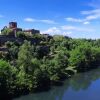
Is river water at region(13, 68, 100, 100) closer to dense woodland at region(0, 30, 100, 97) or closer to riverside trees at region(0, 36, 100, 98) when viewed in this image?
dense woodland at region(0, 30, 100, 97)

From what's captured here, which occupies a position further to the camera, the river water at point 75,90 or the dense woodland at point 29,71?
the river water at point 75,90

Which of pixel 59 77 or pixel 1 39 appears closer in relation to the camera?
pixel 59 77

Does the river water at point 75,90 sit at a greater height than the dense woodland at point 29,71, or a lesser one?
lesser

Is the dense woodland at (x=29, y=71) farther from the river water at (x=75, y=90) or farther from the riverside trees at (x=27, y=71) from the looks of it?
the river water at (x=75, y=90)

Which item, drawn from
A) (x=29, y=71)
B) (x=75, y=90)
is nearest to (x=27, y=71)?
(x=29, y=71)

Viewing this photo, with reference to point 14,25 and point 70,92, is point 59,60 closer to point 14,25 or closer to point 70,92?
point 70,92

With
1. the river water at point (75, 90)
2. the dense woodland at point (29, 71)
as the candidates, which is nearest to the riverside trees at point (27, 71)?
the dense woodland at point (29, 71)

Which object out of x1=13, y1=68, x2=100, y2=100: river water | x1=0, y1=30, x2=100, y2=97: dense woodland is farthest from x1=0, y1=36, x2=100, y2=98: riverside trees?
x1=13, y1=68, x2=100, y2=100: river water

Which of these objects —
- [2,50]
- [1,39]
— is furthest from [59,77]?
[1,39]
